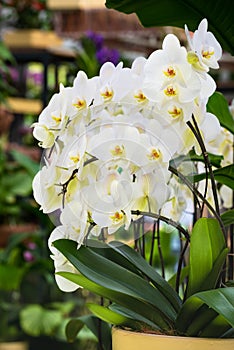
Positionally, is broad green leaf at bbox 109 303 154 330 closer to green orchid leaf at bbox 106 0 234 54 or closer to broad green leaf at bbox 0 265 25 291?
green orchid leaf at bbox 106 0 234 54

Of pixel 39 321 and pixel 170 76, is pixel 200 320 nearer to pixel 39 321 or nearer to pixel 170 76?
pixel 170 76

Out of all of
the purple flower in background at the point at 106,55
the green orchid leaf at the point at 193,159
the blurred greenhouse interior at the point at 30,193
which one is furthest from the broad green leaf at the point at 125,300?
the purple flower in background at the point at 106,55

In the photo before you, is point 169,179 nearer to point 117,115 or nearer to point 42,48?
point 117,115

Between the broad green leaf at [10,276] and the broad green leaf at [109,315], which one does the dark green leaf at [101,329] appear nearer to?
the broad green leaf at [109,315]

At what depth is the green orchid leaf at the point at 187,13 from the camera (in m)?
0.87

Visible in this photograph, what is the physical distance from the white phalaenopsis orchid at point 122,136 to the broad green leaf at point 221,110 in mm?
230

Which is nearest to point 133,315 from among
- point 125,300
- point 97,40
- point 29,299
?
point 125,300

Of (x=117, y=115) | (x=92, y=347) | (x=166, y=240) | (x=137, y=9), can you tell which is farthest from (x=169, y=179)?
(x=92, y=347)

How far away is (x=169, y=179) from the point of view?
71 centimetres

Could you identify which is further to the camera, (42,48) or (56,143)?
(42,48)

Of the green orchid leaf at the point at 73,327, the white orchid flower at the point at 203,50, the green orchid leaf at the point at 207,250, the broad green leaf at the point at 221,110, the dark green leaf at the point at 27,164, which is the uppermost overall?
the white orchid flower at the point at 203,50

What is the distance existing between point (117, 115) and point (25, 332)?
6.36ft

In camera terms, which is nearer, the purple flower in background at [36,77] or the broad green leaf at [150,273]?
the broad green leaf at [150,273]

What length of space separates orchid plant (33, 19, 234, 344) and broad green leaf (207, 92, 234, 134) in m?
0.23
